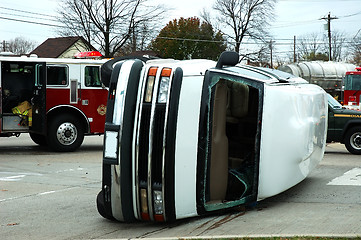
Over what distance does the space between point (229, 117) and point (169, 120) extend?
2216mm

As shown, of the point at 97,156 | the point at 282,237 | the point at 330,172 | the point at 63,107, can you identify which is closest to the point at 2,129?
the point at 63,107

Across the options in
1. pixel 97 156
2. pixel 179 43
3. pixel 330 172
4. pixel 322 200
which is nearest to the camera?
pixel 322 200

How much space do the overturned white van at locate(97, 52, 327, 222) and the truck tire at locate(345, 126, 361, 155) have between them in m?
8.59

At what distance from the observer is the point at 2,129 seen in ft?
50.0

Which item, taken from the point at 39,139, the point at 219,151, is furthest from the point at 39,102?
the point at 219,151

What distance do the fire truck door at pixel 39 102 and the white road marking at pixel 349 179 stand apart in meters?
8.39

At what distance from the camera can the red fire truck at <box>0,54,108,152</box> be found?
603 inches

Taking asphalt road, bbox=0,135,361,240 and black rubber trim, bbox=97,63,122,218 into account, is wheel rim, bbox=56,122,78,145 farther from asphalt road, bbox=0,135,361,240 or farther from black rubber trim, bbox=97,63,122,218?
black rubber trim, bbox=97,63,122,218

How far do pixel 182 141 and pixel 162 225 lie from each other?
1.14 m

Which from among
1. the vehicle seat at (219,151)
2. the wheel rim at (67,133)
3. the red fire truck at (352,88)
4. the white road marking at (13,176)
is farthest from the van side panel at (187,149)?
the red fire truck at (352,88)

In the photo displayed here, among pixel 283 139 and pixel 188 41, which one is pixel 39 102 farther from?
pixel 188 41

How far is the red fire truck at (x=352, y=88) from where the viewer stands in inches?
1214

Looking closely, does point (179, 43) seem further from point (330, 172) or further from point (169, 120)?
point (169, 120)

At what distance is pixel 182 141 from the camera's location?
6016 mm
